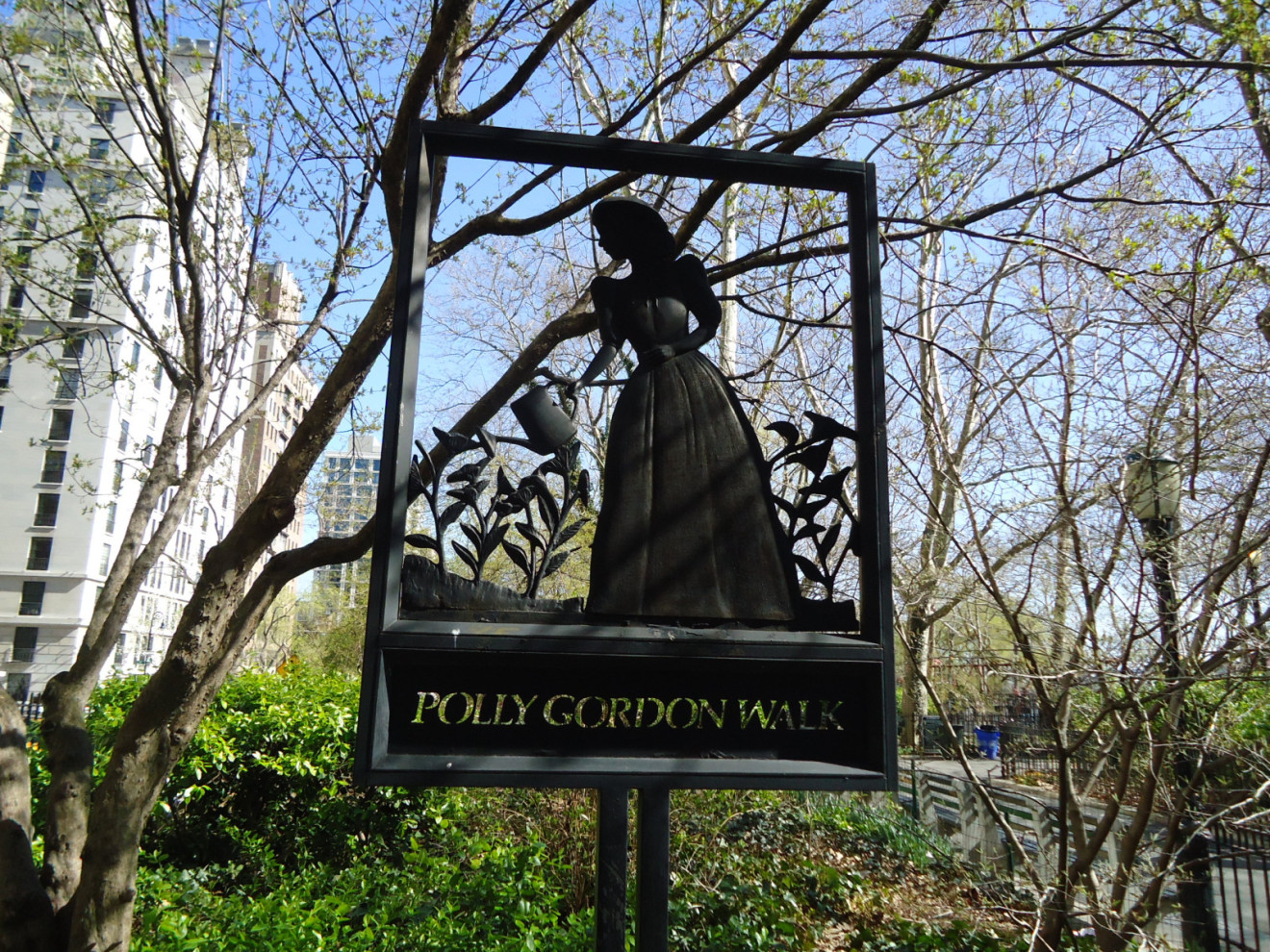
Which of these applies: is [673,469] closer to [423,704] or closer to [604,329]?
[604,329]

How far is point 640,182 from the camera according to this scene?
7.39 meters

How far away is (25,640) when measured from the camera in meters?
38.5

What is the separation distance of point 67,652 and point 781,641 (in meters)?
45.5

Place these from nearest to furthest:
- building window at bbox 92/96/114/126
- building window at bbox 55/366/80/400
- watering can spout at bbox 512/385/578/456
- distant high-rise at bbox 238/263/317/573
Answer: watering can spout at bbox 512/385/578/456 → building window at bbox 92/96/114/126 → building window at bbox 55/366/80/400 → distant high-rise at bbox 238/263/317/573

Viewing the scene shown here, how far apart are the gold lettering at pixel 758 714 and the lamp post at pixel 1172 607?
350 centimetres

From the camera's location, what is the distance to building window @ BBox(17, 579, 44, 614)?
127 feet

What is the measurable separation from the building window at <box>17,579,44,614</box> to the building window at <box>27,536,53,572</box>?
2.12ft

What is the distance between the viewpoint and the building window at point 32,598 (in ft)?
127

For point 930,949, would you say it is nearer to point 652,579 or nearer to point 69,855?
point 652,579

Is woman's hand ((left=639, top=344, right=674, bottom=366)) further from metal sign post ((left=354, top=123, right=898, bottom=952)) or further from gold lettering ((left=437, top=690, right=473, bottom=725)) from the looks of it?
gold lettering ((left=437, top=690, right=473, bottom=725))

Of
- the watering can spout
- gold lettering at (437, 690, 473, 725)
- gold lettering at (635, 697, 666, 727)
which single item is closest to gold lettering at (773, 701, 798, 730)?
gold lettering at (635, 697, 666, 727)

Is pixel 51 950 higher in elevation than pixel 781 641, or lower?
lower

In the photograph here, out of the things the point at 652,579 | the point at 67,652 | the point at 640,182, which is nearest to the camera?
the point at 652,579

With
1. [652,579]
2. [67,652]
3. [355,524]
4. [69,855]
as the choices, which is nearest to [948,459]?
[652,579]
